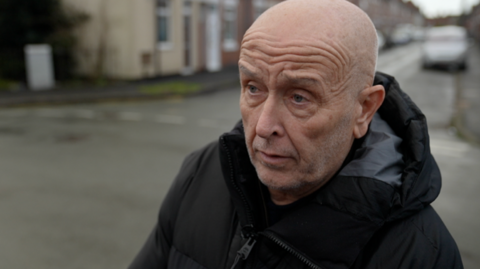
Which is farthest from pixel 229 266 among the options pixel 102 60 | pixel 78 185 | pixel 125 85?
pixel 102 60

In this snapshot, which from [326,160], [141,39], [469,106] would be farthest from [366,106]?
[141,39]

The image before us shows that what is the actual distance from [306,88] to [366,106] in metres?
0.24

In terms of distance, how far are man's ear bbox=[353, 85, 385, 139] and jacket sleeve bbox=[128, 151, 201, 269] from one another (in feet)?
2.20

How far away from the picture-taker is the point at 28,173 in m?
6.14

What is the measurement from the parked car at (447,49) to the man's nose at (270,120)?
2219 cm

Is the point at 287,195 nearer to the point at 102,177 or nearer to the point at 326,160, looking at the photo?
the point at 326,160

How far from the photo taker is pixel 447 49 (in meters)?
21.2

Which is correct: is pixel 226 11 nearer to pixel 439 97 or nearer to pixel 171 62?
pixel 171 62

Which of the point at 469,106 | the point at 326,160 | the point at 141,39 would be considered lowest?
the point at 469,106

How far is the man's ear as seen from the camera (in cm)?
143

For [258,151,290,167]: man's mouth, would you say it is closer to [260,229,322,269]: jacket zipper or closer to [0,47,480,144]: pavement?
[260,229,322,269]: jacket zipper

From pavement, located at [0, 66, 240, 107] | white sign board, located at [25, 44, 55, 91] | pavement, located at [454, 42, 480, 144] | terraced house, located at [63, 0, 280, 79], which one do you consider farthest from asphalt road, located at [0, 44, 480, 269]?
terraced house, located at [63, 0, 280, 79]

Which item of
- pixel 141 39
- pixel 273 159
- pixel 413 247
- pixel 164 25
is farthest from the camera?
pixel 164 25

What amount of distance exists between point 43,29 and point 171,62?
4.67m
